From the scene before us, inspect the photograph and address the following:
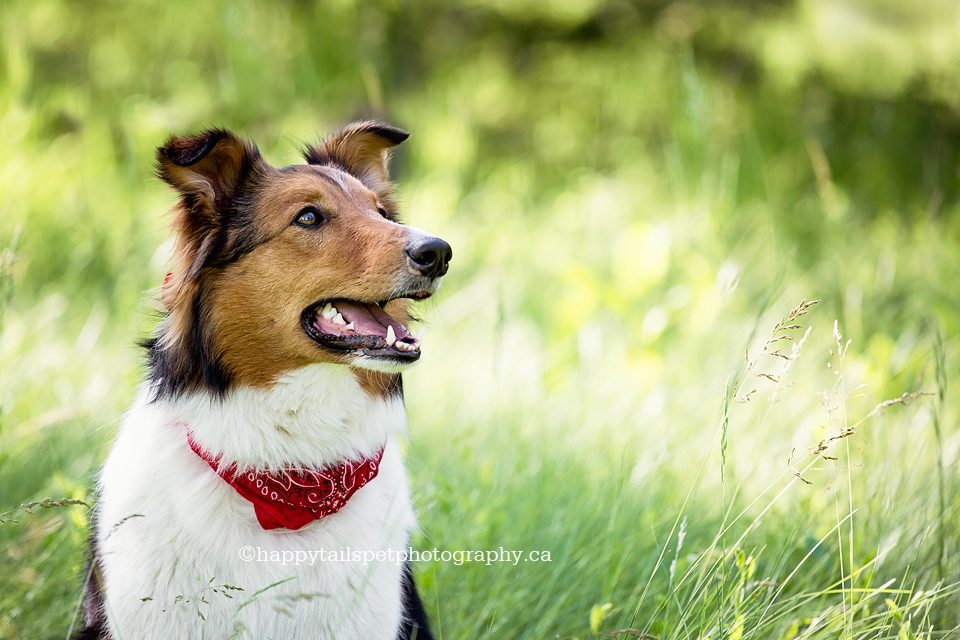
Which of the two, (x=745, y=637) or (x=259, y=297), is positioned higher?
(x=259, y=297)

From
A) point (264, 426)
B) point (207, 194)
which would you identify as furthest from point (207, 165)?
point (264, 426)

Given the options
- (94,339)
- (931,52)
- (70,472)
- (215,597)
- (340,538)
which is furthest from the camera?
(931,52)

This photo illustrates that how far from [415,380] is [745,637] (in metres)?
3.02

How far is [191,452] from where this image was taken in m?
2.26

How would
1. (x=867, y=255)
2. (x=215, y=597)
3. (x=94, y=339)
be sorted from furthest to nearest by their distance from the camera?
1. (x=867, y=255)
2. (x=94, y=339)
3. (x=215, y=597)

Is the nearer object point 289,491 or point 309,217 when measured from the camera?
point 289,491

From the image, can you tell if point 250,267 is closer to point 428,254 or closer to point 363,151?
point 428,254

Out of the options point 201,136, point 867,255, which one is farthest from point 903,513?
point 867,255

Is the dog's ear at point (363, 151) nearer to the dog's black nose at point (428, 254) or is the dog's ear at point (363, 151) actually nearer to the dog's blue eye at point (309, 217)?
the dog's blue eye at point (309, 217)

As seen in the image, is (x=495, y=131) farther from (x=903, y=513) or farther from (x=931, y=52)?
(x=903, y=513)

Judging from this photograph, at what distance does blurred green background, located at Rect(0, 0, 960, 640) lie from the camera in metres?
2.81

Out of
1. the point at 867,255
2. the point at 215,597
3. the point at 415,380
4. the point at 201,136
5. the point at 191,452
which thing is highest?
the point at 201,136

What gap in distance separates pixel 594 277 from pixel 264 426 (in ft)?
12.0

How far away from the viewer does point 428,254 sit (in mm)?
2299
